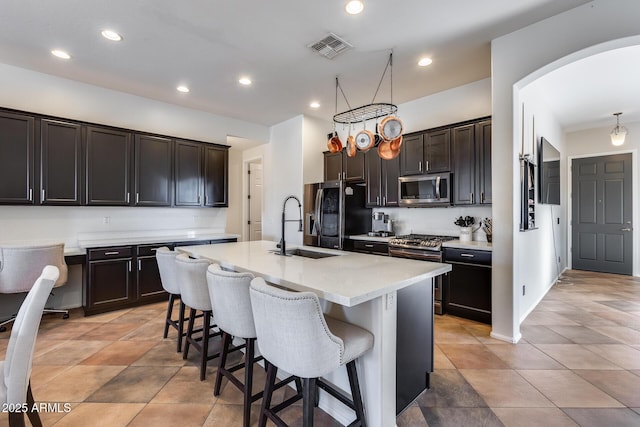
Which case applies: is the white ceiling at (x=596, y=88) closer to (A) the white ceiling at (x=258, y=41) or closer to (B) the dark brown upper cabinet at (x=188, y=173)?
(A) the white ceiling at (x=258, y=41)

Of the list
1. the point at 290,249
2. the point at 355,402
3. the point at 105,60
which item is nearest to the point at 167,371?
the point at 290,249

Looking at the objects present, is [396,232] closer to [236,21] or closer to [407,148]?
[407,148]

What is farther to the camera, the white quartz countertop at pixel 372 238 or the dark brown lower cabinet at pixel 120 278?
the white quartz countertop at pixel 372 238

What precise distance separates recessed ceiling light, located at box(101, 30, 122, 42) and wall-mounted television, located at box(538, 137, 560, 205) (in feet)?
16.1

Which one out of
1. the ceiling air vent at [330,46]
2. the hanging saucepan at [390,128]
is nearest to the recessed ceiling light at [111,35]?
the ceiling air vent at [330,46]

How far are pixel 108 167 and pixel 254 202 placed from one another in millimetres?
3232

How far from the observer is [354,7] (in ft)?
7.73

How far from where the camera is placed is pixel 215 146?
195 inches

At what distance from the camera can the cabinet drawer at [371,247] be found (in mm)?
4180

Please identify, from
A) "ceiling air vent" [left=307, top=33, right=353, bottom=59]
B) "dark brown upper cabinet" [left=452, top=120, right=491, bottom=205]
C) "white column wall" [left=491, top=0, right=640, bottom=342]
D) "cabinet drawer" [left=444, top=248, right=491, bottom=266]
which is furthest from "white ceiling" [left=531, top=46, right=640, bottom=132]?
"ceiling air vent" [left=307, top=33, right=353, bottom=59]

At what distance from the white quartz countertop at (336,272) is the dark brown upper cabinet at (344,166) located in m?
2.33

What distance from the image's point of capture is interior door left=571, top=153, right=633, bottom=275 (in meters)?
5.35

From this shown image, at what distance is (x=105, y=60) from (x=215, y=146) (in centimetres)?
191

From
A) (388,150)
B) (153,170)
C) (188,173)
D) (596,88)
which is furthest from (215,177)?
(596,88)
